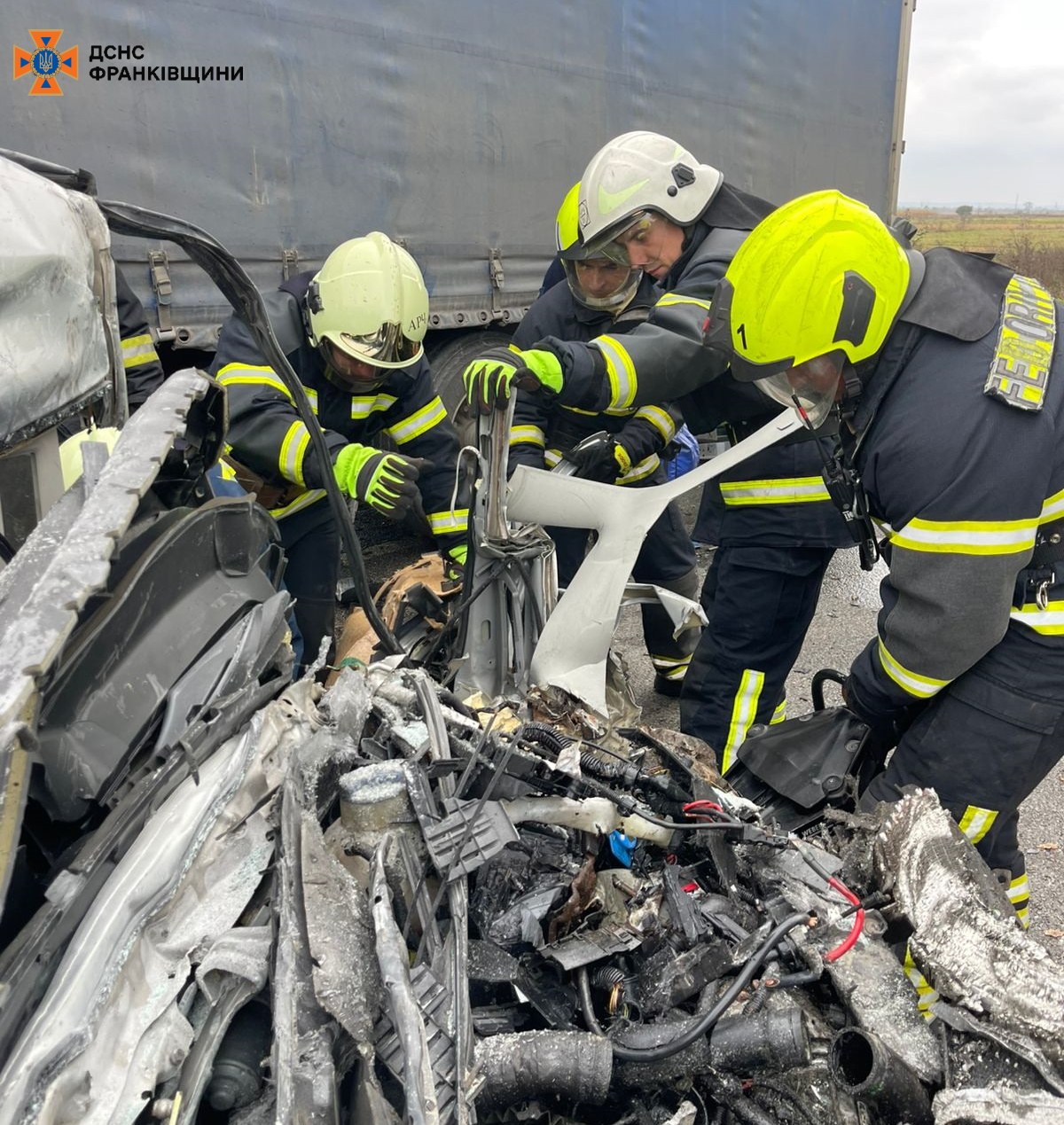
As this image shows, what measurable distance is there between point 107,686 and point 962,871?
57.1 inches

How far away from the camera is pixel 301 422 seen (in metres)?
2.95

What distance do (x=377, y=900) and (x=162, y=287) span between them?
3279 millimetres

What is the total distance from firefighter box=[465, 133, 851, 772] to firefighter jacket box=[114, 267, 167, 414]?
1.42 m

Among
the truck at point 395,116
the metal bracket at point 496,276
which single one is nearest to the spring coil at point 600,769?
the truck at point 395,116

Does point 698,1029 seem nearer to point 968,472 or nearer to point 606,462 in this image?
point 968,472

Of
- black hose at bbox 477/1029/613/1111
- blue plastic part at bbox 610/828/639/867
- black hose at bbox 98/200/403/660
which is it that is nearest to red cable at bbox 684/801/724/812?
blue plastic part at bbox 610/828/639/867

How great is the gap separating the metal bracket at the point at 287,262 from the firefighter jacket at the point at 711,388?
1.91m

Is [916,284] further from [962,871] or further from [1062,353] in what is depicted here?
[962,871]

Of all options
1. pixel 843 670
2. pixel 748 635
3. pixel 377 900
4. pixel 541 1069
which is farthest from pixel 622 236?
pixel 541 1069

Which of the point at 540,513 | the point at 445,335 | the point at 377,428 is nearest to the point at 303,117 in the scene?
the point at 445,335

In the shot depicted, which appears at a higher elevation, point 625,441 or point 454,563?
point 625,441

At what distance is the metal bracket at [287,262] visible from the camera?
417cm

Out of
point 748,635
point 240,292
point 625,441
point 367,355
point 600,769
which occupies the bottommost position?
point 748,635

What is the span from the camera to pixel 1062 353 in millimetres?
1971
